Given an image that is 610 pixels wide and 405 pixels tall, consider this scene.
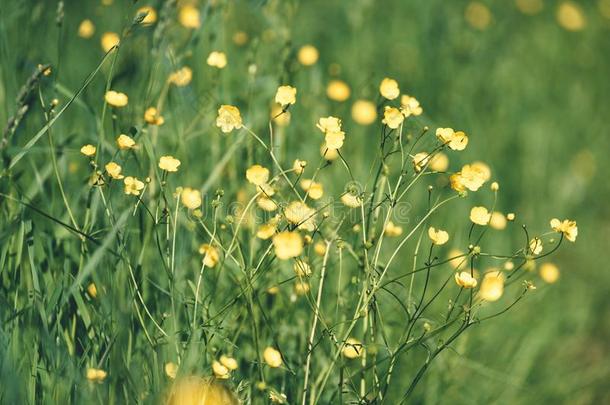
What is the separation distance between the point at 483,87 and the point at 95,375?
2.08 meters

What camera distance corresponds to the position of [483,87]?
9.01 feet

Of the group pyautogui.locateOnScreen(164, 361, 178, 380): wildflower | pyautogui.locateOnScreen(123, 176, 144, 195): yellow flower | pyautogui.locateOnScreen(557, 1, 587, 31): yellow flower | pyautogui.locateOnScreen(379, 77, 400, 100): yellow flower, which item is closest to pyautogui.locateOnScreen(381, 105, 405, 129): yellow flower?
pyautogui.locateOnScreen(379, 77, 400, 100): yellow flower

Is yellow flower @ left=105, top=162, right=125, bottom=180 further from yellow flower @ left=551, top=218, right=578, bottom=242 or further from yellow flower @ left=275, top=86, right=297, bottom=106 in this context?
yellow flower @ left=551, top=218, right=578, bottom=242

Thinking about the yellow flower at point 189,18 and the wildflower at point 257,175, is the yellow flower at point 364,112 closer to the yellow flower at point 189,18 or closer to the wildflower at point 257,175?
the yellow flower at point 189,18

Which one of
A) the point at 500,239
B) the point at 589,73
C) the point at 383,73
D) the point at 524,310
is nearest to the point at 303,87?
the point at 383,73

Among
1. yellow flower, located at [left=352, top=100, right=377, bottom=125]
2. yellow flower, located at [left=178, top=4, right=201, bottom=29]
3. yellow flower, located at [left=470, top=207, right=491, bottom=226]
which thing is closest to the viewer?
yellow flower, located at [left=470, top=207, right=491, bottom=226]

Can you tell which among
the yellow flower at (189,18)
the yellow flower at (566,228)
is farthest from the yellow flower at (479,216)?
the yellow flower at (189,18)

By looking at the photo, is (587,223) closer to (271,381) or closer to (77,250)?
(271,381)

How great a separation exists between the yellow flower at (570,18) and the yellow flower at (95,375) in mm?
2835

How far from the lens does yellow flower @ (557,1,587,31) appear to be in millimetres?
3188

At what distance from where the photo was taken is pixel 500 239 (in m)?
2.30

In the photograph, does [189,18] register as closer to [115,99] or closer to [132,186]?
[115,99]

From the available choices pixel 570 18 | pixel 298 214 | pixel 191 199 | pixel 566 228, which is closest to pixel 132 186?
pixel 191 199

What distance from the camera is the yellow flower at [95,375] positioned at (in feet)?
3.85
